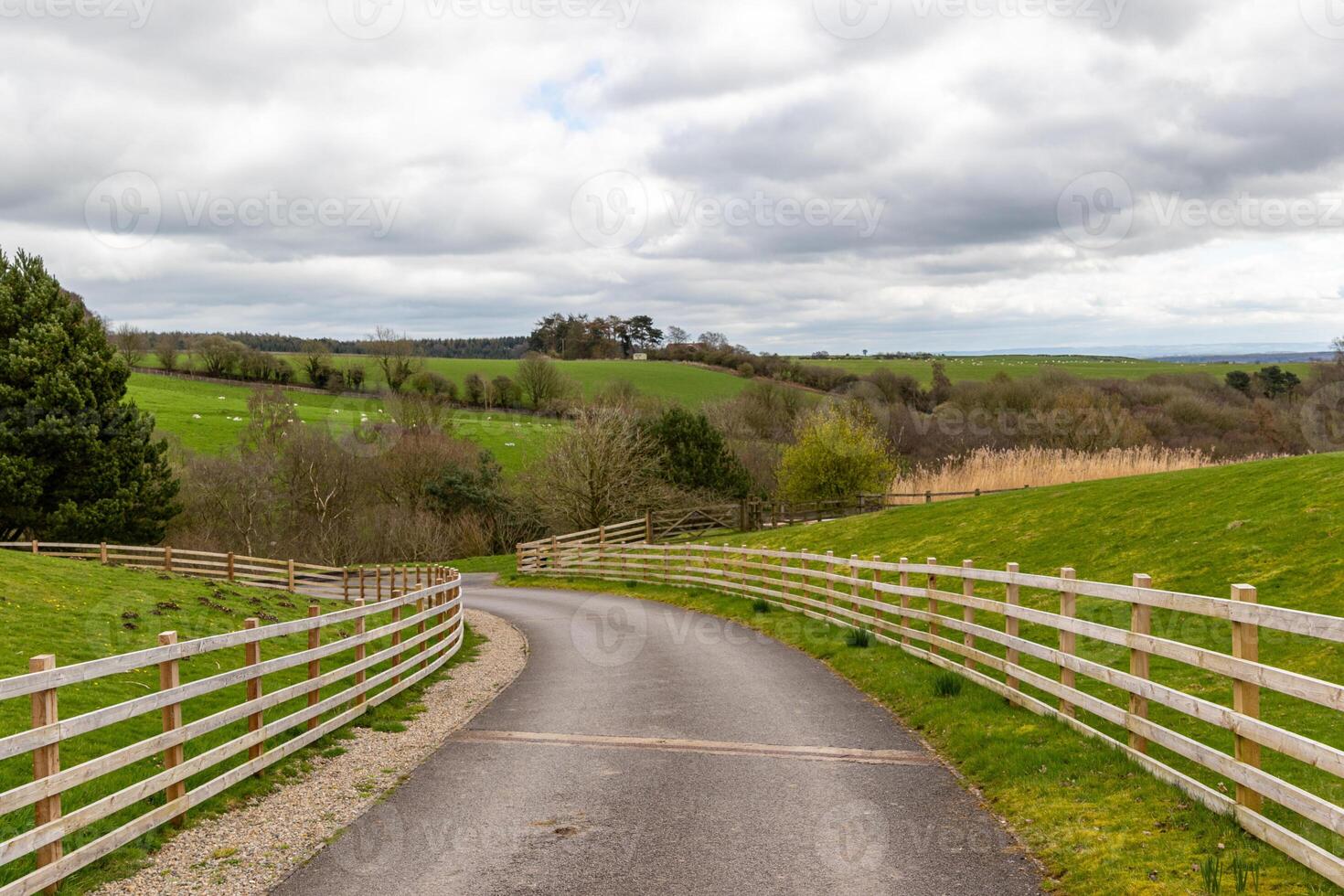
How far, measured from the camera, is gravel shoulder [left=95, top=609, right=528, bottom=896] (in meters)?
5.95

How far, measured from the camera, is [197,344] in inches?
4523

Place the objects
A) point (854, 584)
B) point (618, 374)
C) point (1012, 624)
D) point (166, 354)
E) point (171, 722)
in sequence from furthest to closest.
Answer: point (618, 374) → point (166, 354) → point (854, 584) → point (1012, 624) → point (171, 722)

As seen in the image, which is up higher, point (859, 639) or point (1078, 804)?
point (1078, 804)

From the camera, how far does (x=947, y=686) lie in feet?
36.1

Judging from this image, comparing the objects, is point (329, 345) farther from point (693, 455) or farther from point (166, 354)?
point (693, 455)

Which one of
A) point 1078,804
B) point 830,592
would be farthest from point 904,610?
point 1078,804

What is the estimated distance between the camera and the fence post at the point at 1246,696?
5.81 m

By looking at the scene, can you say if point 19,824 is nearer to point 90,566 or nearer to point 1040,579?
point 1040,579

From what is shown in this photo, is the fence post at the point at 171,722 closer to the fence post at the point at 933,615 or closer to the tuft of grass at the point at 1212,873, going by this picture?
the tuft of grass at the point at 1212,873

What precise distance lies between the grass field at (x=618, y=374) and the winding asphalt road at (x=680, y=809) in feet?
268

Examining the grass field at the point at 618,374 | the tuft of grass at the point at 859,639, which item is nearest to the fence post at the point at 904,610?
the tuft of grass at the point at 859,639

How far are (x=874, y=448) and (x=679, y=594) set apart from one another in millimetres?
22748

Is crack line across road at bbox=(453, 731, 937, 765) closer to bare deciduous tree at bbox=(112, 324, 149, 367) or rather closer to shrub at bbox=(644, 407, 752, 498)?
shrub at bbox=(644, 407, 752, 498)

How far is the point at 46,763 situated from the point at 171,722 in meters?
1.40
